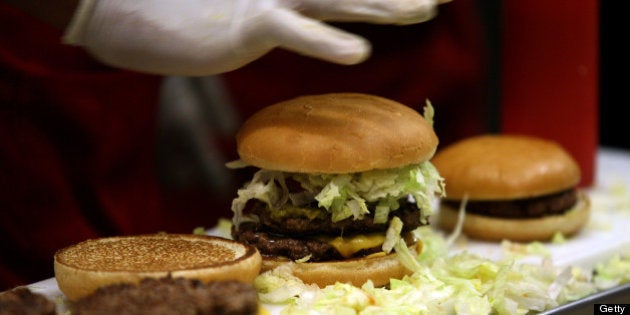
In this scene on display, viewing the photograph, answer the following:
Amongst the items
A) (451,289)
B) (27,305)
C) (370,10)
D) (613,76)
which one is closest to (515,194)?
(451,289)

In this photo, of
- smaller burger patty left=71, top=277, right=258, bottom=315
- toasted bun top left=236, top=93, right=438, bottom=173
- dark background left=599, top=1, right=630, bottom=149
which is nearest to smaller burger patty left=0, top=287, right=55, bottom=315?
smaller burger patty left=71, top=277, right=258, bottom=315

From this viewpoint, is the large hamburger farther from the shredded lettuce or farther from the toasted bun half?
the toasted bun half

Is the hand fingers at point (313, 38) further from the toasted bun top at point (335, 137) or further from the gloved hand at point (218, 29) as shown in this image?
the toasted bun top at point (335, 137)

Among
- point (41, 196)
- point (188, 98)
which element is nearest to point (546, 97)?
point (188, 98)

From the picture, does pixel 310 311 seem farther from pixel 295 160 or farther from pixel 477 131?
pixel 477 131

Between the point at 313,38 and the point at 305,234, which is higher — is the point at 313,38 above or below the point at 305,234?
above

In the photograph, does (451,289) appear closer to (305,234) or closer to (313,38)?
(305,234)

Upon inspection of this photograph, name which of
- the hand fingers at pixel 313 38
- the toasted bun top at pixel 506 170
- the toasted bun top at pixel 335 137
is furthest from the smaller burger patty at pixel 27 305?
the toasted bun top at pixel 506 170
